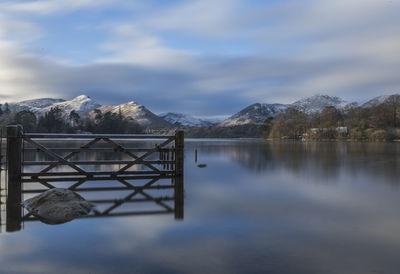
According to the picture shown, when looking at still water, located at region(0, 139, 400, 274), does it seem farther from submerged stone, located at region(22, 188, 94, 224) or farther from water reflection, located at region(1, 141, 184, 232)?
water reflection, located at region(1, 141, 184, 232)

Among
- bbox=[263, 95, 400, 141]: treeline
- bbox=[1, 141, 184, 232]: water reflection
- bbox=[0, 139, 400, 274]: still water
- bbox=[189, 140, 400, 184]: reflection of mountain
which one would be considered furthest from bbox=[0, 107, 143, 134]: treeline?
bbox=[0, 139, 400, 274]: still water

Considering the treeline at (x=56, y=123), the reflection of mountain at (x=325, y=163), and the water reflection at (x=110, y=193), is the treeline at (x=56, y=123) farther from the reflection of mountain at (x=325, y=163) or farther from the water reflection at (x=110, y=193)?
the water reflection at (x=110, y=193)

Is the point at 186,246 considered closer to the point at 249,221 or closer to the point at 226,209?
the point at 249,221

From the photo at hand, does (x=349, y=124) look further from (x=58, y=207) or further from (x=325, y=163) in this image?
(x=58, y=207)

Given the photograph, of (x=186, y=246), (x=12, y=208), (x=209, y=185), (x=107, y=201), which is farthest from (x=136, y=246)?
(x=209, y=185)

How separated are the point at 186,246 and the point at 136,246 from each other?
0.91 metres

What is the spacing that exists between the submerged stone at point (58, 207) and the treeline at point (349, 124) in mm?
103821

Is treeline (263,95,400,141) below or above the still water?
above

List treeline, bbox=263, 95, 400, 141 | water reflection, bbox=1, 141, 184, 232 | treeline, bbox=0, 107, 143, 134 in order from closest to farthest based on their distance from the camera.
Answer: water reflection, bbox=1, 141, 184, 232 < treeline, bbox=263, 95, 400, 141 < treeline, bbox=0, 107, 143, 134

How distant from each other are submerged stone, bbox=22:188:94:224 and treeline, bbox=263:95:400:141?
103821 millimetres

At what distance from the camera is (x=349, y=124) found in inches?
4572

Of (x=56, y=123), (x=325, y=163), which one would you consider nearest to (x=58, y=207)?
(x=325, y=163)

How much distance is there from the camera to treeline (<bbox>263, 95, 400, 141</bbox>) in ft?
334

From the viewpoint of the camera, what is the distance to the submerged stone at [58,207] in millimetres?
7438
